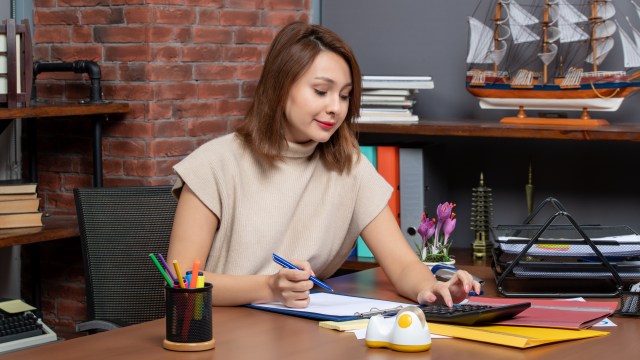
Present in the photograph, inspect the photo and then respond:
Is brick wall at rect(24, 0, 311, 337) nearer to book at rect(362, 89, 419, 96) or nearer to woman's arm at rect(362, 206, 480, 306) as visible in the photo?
book at rect(362, 89, 419, 96)

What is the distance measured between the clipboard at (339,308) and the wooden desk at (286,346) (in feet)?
0.10

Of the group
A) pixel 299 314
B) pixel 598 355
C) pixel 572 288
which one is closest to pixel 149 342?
pixel 299 314

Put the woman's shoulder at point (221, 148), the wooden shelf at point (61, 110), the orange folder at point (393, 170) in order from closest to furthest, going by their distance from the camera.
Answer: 1. the woman's shoulder at point (221, 148)
2. the wooden shelf at point (61, 110)
3. the orange folder at point (393, 170)

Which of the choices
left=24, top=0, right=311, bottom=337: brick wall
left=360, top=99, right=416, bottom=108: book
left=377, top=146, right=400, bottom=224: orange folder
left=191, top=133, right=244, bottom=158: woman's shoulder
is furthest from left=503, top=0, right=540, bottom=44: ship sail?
left=191, top=133, right=244, bottom=158: woman's shoulder

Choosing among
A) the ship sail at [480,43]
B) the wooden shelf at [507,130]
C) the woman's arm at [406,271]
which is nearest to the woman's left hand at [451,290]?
the woman's arm at [406,271]

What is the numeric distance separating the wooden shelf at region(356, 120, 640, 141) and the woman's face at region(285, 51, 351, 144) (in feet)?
2.90

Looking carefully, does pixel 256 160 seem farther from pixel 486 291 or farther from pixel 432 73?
pixel 432 73

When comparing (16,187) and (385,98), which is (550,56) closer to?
(385,98)

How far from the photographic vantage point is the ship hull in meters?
3.08

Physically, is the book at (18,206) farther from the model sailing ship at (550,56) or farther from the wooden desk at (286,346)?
the model sailing ship at (550,56)

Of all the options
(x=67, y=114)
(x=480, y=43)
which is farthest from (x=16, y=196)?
(x=480, y=43)

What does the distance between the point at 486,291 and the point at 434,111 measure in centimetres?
149

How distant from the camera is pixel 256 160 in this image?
2221 millimetres

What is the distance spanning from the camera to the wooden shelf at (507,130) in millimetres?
2910
